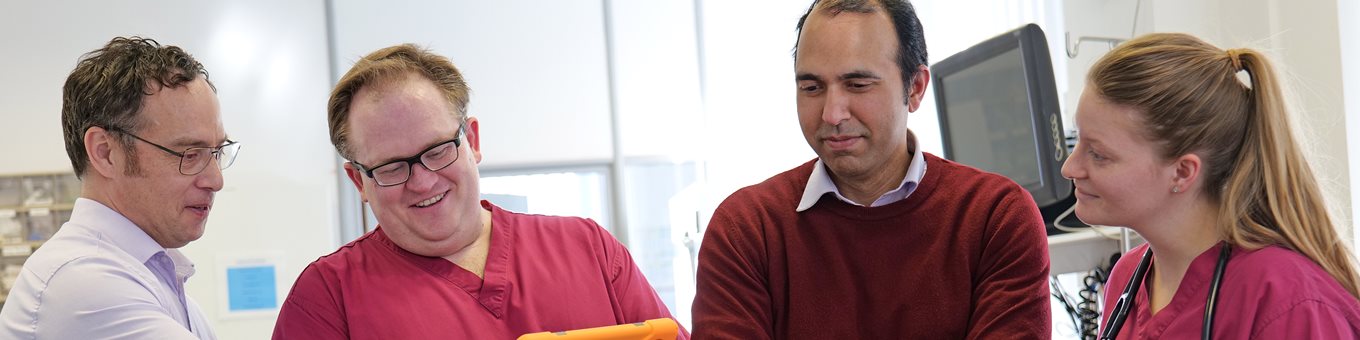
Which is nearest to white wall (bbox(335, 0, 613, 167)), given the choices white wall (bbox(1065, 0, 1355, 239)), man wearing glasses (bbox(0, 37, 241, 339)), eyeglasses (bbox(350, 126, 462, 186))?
white wall (bbox(1065, 0, 1355, 239))

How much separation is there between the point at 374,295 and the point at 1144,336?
102 centimetres

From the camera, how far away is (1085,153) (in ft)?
4.46

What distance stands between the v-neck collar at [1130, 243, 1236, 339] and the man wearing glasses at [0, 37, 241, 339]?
4.12ft

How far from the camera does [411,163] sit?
1478mm

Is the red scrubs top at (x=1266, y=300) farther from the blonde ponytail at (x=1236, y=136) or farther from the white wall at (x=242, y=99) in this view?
the white wall at (x=242, y=99)

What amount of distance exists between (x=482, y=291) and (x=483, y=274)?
4cm

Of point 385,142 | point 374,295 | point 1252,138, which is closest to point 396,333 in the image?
point 374,295

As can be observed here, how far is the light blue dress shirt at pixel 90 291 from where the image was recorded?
1388 millimetres

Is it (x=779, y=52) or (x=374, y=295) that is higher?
(x=779, y=52)

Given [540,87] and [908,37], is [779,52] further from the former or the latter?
[908,37]

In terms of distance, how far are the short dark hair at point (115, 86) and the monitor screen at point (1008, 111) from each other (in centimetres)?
165

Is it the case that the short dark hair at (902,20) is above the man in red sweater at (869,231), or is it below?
above

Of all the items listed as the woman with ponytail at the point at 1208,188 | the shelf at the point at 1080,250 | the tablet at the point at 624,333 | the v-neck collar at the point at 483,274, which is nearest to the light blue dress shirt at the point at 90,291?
the v-neck collar at the point at 483,274

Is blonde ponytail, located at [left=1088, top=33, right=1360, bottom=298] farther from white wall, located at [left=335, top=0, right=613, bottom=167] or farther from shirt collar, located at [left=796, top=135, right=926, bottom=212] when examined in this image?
white wall, located at [left=335, top=0, right=613, bottom=167]
